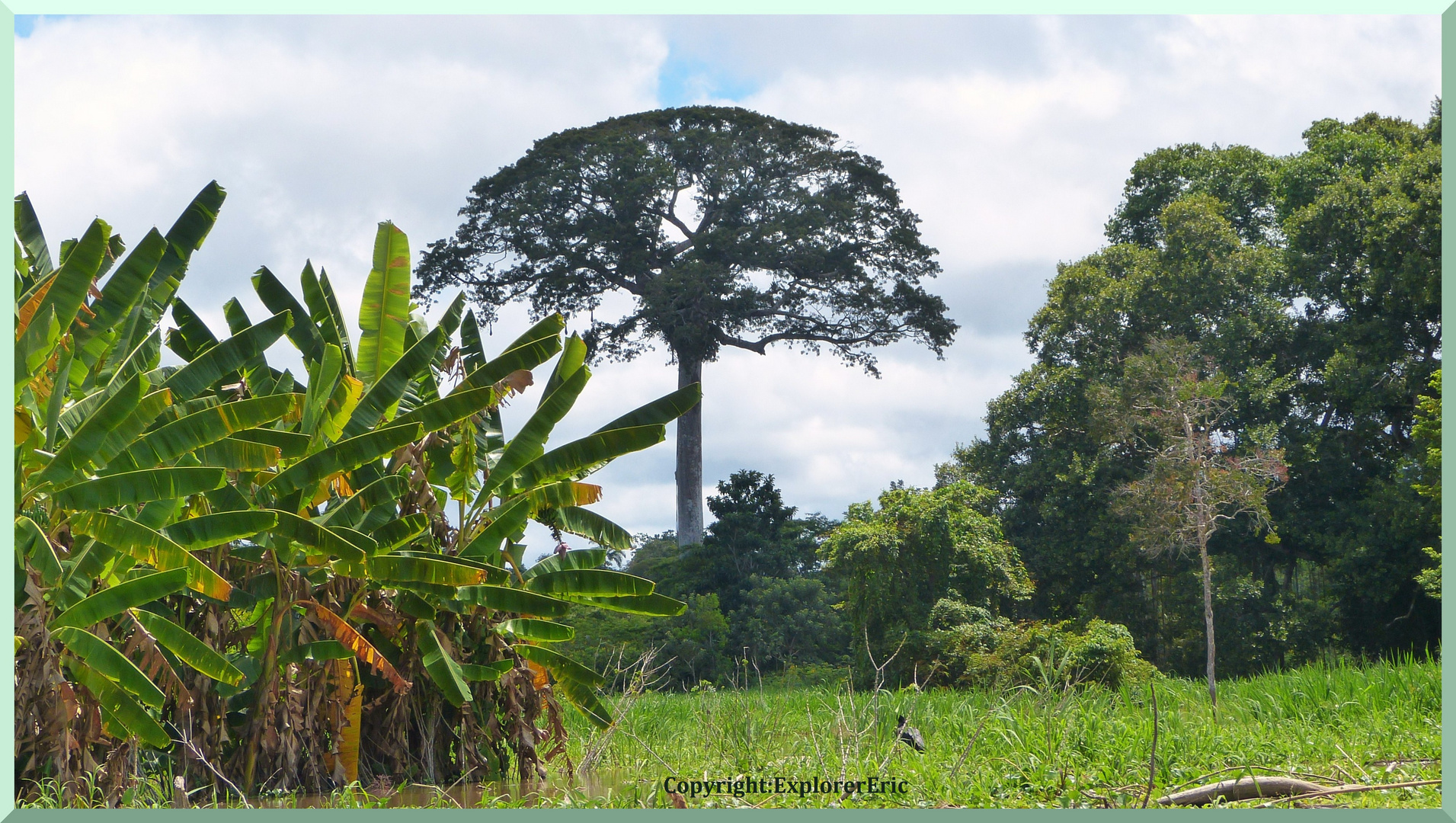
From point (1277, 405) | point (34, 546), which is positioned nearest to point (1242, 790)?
point (34, 546)

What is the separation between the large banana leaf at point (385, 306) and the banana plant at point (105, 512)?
756 millimetres

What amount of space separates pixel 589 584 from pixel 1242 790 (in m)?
3.28

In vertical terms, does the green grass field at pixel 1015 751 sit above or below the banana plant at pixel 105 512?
below

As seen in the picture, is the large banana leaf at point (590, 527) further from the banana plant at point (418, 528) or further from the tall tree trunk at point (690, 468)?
the tall tree trunk at point (690, 468)

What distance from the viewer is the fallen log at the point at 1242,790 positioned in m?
4.39

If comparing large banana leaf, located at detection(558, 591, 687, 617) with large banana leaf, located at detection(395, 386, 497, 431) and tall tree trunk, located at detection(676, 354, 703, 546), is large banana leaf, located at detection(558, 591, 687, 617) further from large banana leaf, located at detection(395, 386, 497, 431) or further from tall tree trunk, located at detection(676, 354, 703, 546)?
tall tree trunk, located at detection(676, 354, 703, 546)

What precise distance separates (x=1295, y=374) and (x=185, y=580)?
19.2m

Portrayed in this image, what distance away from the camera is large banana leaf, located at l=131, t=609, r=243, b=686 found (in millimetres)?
4805

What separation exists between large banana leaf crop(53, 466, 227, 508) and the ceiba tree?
1626cm

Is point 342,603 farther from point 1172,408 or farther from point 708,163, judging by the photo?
point 708,163

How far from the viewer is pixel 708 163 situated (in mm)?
21547

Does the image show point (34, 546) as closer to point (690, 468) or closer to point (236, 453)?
point (236, 453)

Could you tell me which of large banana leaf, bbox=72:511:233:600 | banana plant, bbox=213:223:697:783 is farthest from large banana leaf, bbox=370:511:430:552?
large banana leaf, bbox=72:511:233:600

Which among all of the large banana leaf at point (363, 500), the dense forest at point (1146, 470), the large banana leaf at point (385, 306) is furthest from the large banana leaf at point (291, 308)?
the dense forest at point (1146, 470)
